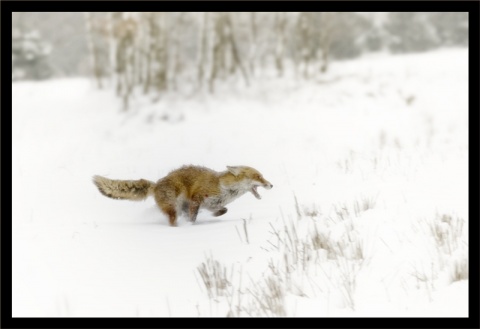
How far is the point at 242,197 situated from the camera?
741 centimetres

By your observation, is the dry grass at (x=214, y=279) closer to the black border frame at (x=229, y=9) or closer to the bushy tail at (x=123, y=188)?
the black border frame at (x=229, y=9)

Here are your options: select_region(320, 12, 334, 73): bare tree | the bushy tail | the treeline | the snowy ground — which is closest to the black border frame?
the snowy ground

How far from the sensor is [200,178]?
21.4 ft

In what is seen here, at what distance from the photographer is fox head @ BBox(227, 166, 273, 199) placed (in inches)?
251

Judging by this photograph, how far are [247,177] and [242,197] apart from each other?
1069 millimetres

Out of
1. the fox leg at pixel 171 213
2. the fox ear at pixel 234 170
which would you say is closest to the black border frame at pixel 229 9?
the fox leg at pixel 171 213

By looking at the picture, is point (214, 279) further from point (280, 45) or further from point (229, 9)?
point (280, 45)

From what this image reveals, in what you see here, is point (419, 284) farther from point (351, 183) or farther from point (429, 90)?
point (429, 90)

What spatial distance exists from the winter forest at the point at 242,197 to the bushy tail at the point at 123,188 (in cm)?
21

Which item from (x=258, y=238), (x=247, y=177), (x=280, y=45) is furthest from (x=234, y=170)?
(x=280, y=45)

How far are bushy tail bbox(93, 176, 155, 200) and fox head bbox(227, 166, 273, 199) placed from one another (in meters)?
1.01

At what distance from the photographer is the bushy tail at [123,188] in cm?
638

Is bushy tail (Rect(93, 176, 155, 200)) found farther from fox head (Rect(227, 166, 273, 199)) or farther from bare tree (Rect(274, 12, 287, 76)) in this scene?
bare tree (Rect(274, 12, 287, 76))

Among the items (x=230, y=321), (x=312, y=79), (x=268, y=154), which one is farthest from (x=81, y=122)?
(x=230, y=321)
